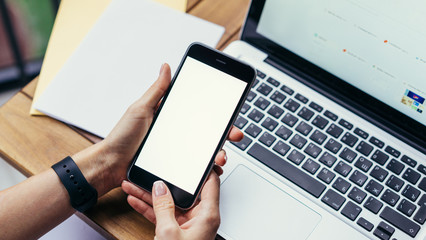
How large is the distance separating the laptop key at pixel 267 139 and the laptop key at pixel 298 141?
3 cm

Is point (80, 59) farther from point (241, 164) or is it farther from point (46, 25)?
point (46, 25)

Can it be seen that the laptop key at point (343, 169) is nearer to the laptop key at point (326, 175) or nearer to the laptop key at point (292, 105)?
the laptop key at point (326, 175)

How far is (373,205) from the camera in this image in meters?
0.60

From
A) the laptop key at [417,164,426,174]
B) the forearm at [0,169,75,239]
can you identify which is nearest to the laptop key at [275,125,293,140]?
the laptop key at [417,164,426,174]

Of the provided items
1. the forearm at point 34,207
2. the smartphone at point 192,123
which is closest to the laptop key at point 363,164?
the smartphone at point 192,123

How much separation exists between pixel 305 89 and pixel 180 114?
240mm

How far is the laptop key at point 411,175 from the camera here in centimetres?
63

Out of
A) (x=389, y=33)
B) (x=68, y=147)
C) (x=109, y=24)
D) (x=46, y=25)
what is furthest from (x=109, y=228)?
(x=46, y=25)

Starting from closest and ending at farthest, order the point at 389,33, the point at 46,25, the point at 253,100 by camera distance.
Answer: the point at 389,33, the point at 253,100, the point at 46,25

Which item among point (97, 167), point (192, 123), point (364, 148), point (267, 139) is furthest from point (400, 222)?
point (97, 167)

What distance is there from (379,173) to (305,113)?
15 cm

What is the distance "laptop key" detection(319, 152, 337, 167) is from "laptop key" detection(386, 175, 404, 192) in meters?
0.09

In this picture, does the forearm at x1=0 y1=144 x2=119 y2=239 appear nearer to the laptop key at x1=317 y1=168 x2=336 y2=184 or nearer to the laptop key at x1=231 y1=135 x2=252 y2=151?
the laptop key at x1=231 y1=135 x2=252 y2=151

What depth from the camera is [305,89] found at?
723 millimetres
